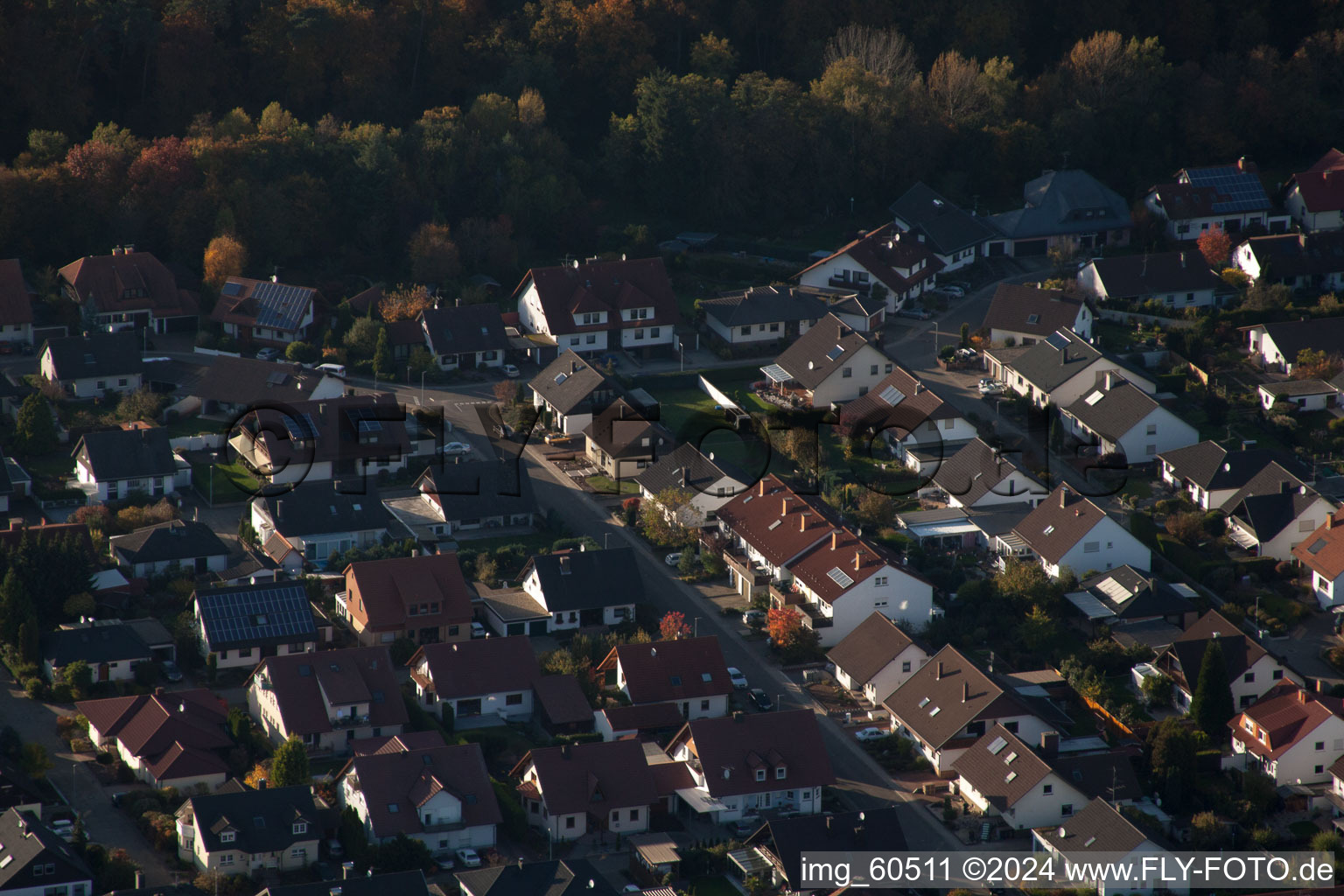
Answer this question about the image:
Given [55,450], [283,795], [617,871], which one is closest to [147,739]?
[283,795]

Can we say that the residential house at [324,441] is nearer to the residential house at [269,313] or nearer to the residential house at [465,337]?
the residential house at [465,337]

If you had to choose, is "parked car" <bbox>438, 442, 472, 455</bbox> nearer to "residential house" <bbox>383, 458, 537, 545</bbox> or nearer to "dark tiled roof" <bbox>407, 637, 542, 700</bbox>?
"residential house" <bbox>383, 458, 537, 545</bbox>

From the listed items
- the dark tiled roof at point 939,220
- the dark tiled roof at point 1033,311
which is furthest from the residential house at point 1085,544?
the dark tiled roof at point 939,220

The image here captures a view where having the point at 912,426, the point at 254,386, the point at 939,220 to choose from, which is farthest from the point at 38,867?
the point at 939,220

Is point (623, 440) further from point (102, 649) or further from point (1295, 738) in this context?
point (1295, 738)

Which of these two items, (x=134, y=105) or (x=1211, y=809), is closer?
(x=1211, y=809)

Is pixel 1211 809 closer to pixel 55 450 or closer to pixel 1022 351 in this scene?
pixel 1022 351

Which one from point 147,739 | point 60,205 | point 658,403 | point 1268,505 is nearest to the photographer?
point 147,739
